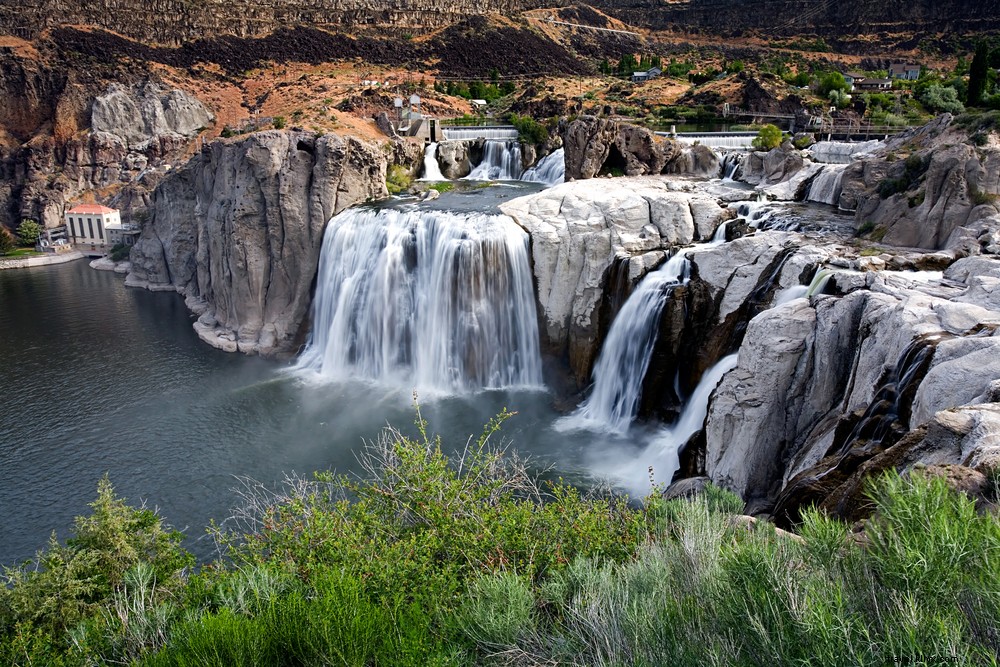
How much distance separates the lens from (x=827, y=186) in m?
27.0

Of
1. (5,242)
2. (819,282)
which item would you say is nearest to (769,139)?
(819,282)

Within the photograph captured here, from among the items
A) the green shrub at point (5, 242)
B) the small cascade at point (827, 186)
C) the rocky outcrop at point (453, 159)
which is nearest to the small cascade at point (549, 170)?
the rocky outcrop at point (453, 159)

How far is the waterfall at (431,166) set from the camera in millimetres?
43312

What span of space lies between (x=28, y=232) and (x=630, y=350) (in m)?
56.2

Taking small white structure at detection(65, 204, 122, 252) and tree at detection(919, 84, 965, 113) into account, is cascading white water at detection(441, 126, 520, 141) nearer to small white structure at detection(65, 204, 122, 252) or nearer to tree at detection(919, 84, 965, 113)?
tree at detection(919, 84, 965, 113)

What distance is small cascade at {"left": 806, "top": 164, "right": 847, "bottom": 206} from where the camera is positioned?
26422 mm

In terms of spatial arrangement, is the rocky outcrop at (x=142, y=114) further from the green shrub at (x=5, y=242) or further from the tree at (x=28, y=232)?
the green shrub at (x=5, y=242)

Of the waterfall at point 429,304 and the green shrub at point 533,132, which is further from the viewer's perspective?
the green shrub at point 533,132

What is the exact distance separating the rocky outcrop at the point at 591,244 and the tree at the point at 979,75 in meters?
11.7

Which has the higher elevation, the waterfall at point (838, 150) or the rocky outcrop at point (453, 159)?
the rocky outcrop at point (453, 159)

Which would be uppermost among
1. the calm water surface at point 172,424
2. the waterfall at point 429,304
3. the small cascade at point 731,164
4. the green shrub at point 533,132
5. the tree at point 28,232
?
the green shrub at point 533,132

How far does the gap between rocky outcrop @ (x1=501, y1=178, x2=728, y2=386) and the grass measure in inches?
591

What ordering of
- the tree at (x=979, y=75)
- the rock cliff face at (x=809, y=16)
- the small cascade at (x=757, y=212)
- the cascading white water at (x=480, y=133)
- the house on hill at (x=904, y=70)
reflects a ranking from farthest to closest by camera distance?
the rock cliff face at (x=809, y=16), the house on hill at (x=904, y=70), the cascading white water at (x=480, y=133), the tree at (x=979, y=75), the small cascade at (x=757, y=212)

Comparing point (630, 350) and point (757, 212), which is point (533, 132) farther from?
point (630, 350)
